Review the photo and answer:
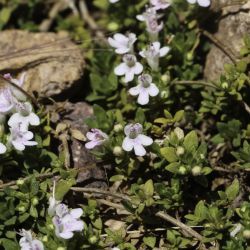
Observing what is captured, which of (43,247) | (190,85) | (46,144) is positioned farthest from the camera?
(190,85)

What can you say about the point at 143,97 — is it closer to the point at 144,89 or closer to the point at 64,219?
the point at 144,89

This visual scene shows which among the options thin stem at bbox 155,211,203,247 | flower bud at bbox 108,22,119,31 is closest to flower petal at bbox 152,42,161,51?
flower bud at bbox 108,22,119,31

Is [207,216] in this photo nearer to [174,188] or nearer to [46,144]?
[174,188]

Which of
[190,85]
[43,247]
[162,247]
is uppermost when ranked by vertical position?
[190,85]

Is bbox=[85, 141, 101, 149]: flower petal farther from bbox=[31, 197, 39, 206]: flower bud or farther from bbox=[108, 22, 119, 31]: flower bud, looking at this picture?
bbox=[108, 22, 119, 31]: flower bud

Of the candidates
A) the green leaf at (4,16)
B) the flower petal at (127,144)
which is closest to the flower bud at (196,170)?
the flower petal at (127,144)

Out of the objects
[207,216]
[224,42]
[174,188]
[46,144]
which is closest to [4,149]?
[46,144]

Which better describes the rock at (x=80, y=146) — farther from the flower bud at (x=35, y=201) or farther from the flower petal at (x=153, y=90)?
the flower petal at (x=153, y=90)
